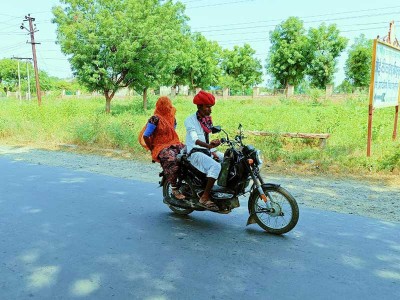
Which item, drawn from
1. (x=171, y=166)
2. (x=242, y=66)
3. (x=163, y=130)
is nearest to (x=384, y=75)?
(x=163, y=130)

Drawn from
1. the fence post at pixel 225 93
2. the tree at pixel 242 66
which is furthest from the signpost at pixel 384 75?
the tree at pixel 242 66

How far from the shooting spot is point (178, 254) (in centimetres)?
397

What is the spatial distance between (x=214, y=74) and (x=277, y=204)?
5408 cm

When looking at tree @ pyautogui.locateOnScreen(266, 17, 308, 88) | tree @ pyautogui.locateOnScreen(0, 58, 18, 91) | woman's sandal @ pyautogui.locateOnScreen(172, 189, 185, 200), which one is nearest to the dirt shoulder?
woman's sandal @ pyautogui.locateOnScreen(172, 189, 185, 200)

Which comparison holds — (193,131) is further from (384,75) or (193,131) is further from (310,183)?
(384,75)

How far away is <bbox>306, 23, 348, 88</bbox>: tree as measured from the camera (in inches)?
1900

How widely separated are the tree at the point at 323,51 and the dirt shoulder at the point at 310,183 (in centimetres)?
4285

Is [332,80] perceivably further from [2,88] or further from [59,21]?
[2,88]

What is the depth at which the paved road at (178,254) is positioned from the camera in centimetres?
323

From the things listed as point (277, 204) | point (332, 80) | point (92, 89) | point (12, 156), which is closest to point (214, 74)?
point (332, 80)

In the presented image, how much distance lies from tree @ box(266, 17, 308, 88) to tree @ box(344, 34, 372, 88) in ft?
18.7

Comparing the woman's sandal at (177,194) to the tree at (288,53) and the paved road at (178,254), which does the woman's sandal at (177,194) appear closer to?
the paved road at (178,254)

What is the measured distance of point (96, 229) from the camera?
186 inches

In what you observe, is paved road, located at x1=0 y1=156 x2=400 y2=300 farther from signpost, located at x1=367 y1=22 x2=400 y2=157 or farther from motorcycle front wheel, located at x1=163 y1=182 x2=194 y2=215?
Result: signpost, located at x1=367 y1=22 x2=400 y2=157
